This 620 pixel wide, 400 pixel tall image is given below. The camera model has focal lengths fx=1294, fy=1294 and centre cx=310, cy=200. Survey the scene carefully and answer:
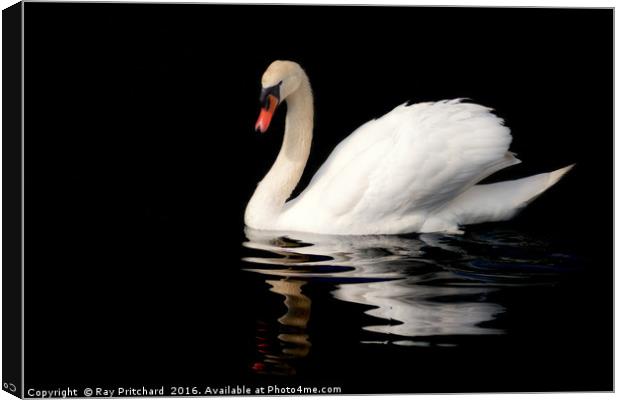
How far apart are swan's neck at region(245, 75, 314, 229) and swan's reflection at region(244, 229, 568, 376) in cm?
20

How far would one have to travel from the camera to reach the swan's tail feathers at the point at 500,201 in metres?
8.20

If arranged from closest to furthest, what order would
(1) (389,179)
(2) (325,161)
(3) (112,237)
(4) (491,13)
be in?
(4) (491,13) < (3) (112,237) < (1) (389,179) < (2) (325,161)

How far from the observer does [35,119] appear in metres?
6.07

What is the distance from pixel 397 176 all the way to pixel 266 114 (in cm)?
93

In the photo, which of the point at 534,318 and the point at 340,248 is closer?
the point at 534,318

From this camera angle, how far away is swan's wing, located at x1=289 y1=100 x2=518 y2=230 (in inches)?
308

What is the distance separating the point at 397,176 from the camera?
783 cm

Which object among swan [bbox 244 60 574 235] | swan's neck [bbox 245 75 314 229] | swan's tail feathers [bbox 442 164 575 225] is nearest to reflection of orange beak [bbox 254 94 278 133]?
swan [bbox 244 60 574 235]

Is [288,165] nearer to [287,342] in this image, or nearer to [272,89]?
[272,89]

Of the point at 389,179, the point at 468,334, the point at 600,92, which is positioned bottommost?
the point at 468,334

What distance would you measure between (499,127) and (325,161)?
1.14 metres

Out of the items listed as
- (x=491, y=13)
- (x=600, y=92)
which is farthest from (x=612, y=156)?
(x=491, y=13)

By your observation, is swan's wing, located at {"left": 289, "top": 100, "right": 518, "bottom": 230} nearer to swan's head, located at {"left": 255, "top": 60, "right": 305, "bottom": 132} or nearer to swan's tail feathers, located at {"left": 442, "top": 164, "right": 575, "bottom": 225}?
swan's tail feathers, located at {"left": 442, "top": 164, "right": 575, "bottom": 225}

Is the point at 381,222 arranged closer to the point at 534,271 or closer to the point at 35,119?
the point at 534,271
